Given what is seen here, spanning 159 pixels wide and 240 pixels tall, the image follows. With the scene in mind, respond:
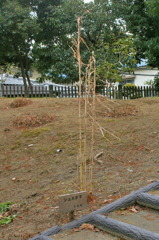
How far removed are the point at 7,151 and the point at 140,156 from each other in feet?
9.61

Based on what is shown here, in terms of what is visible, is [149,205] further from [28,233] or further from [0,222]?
[0,222]

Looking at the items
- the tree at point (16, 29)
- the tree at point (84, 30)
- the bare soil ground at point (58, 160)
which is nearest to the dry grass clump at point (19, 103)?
the bare soil ground at point (58, 160)

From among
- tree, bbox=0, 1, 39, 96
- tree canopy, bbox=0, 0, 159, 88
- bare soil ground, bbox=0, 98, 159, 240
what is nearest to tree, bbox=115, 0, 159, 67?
tree canopy, bbox=0, 0, 159, 88

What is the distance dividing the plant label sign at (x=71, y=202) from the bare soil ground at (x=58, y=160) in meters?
0.34

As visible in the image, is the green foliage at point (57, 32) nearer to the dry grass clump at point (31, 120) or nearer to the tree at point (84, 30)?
the tree at point (84, 30)

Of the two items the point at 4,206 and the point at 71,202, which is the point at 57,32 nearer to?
the point at 4,206

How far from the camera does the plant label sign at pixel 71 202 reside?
3502 mm

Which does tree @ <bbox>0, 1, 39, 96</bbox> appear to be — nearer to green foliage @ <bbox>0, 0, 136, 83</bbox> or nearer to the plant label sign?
green foliage @ <bbox>0, 0, 136, 83</bbox>

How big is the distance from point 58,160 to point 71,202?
281cm

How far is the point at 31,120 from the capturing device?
28.3ft

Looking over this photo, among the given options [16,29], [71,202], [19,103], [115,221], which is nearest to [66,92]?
[16,29]

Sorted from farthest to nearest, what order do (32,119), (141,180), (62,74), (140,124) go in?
(62,74), (32,119), (140,124), (141,180)

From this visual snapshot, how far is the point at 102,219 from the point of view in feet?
11.5

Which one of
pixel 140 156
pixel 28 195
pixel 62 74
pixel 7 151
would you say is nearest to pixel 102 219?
pixel 28 195
